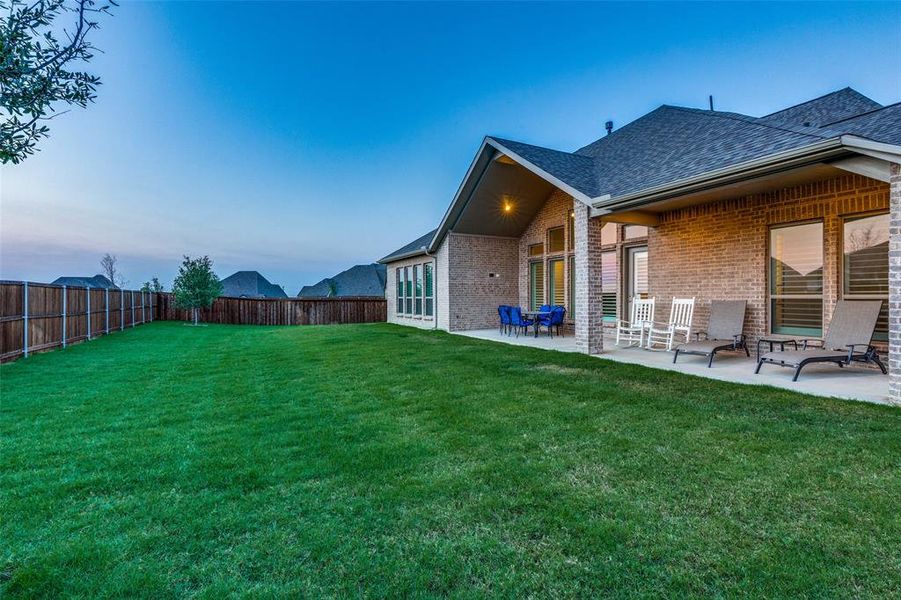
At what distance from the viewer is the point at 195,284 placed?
21.9 m

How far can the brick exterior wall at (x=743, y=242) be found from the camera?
7.16 meters

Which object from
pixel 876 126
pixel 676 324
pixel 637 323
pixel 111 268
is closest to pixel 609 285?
pixel 637 323

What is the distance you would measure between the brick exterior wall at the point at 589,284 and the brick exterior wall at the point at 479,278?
18.9 ft

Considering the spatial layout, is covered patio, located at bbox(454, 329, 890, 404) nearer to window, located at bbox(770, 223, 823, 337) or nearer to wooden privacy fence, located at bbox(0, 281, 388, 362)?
window, located at bbox(770, 223, 823, 337)

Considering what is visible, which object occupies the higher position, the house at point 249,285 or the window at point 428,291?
the house at point 249,285

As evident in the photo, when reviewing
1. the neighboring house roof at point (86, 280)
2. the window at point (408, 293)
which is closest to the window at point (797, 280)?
the window at point (408, 293)

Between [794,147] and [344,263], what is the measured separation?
3648cm

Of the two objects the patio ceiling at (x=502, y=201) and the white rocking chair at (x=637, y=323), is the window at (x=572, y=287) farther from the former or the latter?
Result: the patio ceiling at (x=502, y=201)

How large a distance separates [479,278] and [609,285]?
15.0ft

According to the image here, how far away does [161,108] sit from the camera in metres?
12.8

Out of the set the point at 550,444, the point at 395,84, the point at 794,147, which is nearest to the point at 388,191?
the point at 395,84

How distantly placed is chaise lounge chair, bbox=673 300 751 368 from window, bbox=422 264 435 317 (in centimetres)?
976

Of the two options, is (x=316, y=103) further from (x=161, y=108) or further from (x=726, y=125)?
(x=726, y=125)

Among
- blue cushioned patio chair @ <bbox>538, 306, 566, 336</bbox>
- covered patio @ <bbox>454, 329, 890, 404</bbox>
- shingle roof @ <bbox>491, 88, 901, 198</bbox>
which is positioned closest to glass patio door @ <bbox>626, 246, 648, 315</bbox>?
blue cushioned patio chair @ <bbox>538, 306, 566, 336</bbox>
